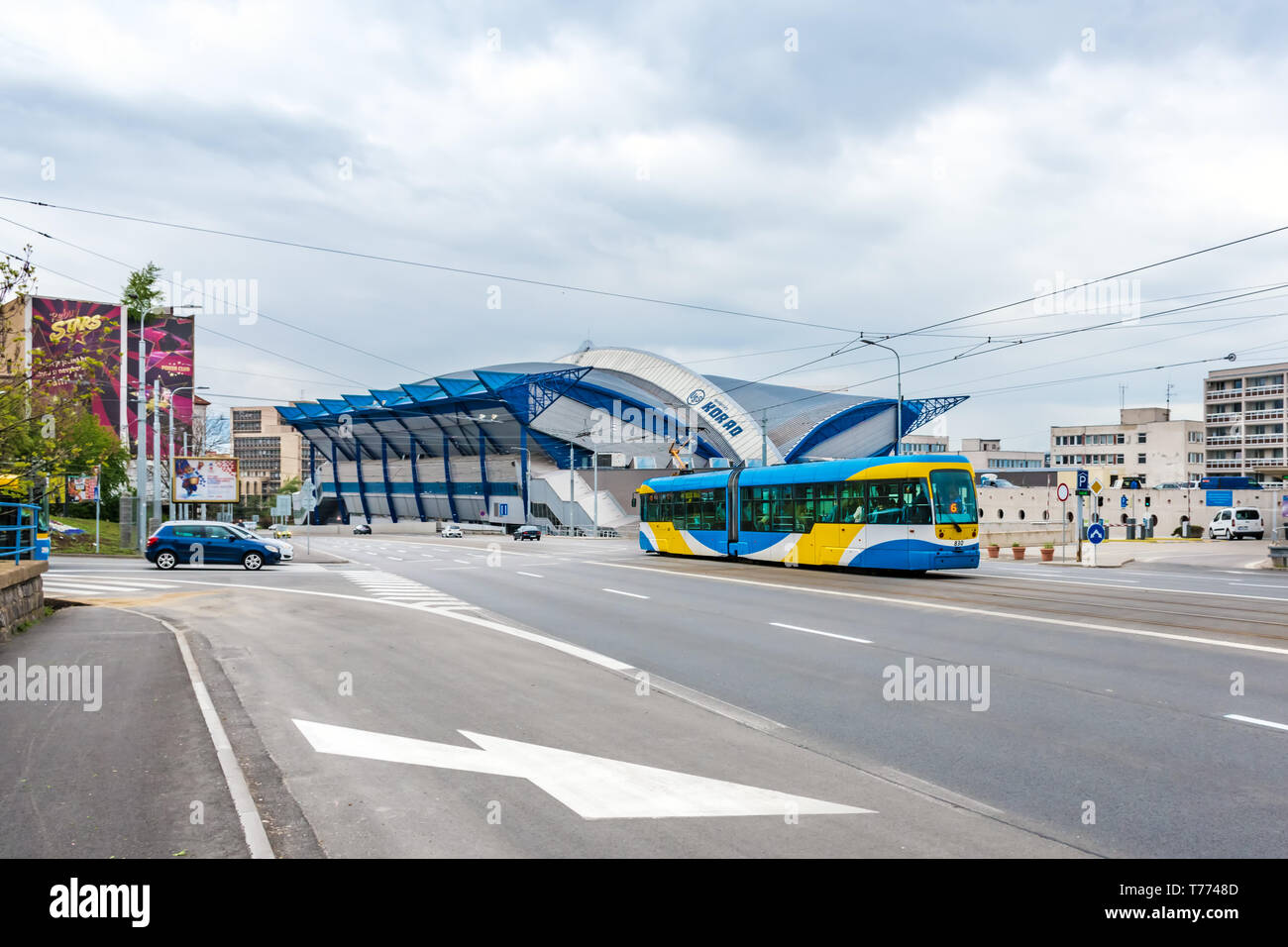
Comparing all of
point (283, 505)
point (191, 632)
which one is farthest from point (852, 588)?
point (283, 505)

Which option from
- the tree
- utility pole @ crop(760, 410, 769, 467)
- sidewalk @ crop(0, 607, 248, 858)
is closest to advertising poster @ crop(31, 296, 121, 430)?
the tree

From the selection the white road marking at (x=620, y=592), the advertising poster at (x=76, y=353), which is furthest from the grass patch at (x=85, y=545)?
the advertising poster at (x=76, y=353)

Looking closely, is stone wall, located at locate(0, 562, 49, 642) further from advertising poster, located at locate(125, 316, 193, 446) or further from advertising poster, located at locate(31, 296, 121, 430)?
advertising poster, located at locate(125, 316, 193, 446)

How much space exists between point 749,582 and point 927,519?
16.5 ft

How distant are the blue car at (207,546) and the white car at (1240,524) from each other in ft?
186

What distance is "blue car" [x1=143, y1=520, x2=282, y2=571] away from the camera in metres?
29.7

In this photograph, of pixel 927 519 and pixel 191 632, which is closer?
pixel 191 632

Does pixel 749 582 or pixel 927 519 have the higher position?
pixel 927 519

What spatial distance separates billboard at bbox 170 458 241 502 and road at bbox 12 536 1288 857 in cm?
3787

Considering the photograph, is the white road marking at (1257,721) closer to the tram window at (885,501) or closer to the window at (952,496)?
the window at (952,496)

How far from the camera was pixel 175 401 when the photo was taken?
298ft

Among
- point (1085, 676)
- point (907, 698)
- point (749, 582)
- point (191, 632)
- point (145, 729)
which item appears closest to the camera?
point (145, 729)
